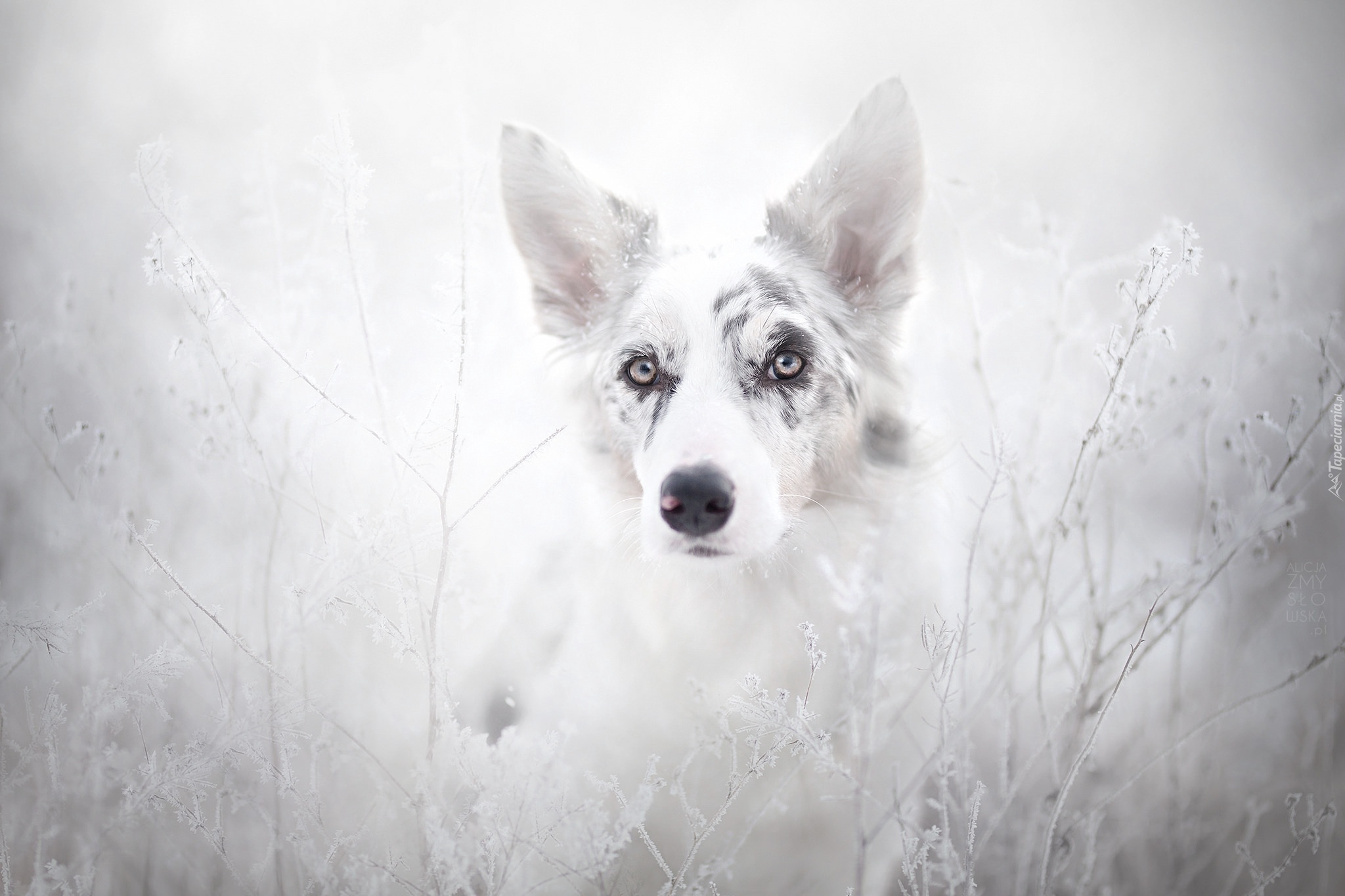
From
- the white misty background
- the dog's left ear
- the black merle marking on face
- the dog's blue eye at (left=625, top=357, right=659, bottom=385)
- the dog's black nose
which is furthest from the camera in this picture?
the black merle marking on face

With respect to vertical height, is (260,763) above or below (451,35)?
below

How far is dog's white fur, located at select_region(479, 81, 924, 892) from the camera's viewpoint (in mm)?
2113

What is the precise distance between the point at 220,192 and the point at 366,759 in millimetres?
2417

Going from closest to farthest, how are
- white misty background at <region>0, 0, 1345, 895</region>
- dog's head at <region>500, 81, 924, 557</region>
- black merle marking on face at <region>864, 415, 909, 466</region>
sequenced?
white misty background at <region>0, 0, 1345, 895</region>
dog's head at <region>500, 81, 924, 557</region>
black merle marking on face at <region>864, 415, 909, 466</region>

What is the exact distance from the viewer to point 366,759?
159 cm

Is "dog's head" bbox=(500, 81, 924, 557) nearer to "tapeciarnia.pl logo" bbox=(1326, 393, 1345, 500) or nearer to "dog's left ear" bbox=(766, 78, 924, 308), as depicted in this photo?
"dog's left ear" bbox=(766, 78, 924, 308)

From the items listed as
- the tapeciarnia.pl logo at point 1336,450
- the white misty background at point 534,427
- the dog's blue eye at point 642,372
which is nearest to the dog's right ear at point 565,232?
the white misty background at point 534,427

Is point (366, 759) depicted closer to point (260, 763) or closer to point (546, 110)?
point (260, 763)

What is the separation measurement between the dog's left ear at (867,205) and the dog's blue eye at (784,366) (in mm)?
474

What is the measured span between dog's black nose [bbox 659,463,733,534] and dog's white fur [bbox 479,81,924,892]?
142 millimetres

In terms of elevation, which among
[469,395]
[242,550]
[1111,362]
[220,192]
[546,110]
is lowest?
[242,550]

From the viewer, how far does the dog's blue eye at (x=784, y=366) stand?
2152 millimetres

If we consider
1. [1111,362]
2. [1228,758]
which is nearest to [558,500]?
[1111,362]

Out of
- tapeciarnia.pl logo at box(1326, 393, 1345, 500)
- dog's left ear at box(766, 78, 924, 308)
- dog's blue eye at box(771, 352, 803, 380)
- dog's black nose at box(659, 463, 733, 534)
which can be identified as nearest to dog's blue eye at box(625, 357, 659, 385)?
dog's blue eye at box(771, 352, 803, 380)
